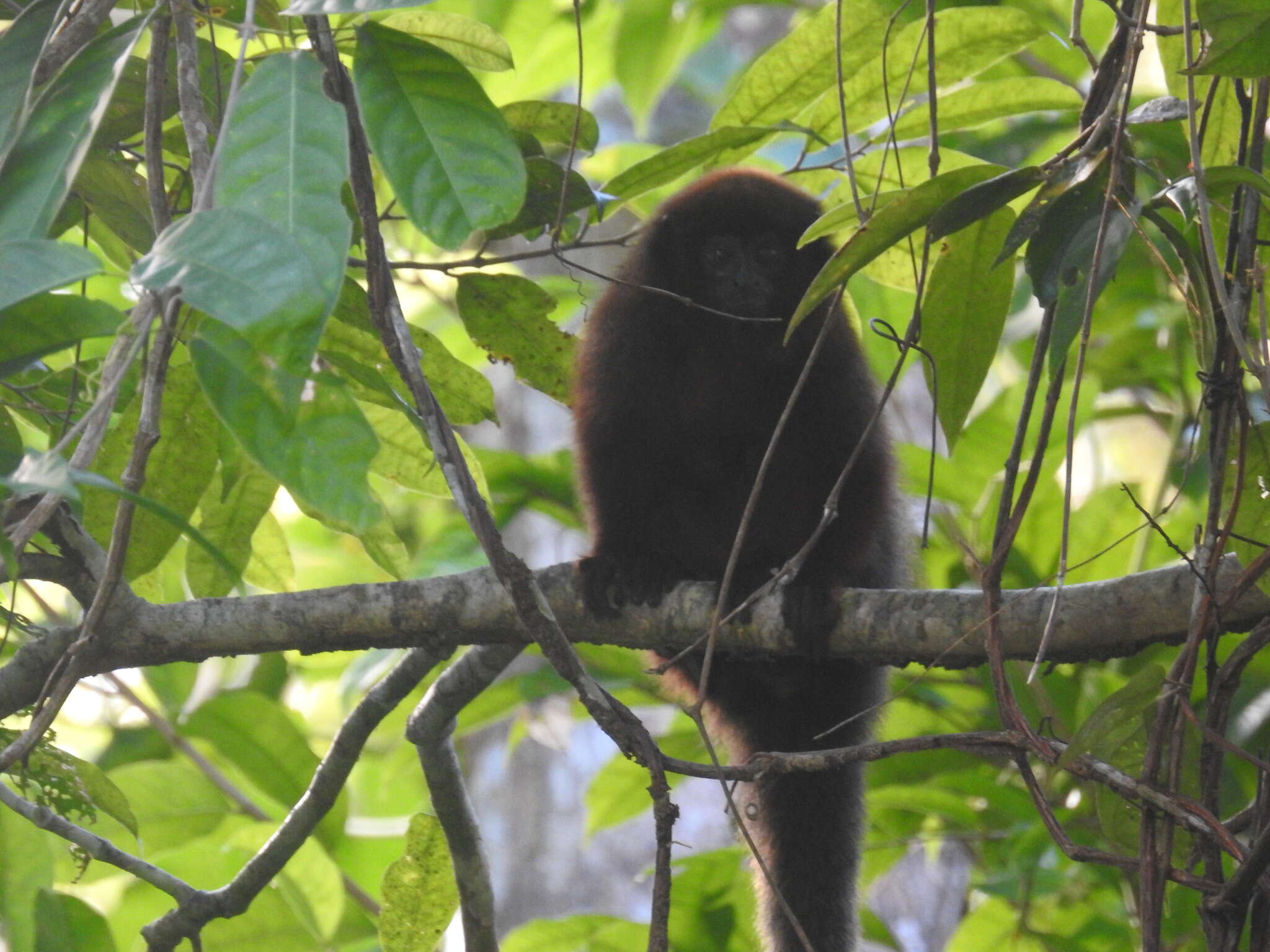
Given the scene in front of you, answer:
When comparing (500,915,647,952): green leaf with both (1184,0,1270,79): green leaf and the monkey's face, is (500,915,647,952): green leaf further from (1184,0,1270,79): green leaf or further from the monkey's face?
(1184,0,1270,79): green leaf

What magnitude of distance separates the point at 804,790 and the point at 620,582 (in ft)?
1.85

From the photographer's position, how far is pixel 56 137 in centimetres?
94

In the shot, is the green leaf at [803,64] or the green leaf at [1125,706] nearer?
the green leaf at [1125,706]

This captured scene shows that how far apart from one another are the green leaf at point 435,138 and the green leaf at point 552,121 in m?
0.61

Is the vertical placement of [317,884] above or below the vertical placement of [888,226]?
below

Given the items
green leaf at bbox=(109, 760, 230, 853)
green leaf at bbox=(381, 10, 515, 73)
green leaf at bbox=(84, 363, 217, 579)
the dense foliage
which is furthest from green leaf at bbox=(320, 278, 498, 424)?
green leaf at bbox=(109, 760, 230, 853)

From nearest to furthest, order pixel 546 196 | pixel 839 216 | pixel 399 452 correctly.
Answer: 1. pixel 839 216
2. pixel 546 196
3. pixel 399 452

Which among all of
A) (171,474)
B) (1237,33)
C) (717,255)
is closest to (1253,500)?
(1237,33)

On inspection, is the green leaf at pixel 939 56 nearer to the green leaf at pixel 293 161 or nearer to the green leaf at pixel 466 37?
the green leaf at pixel 466 37

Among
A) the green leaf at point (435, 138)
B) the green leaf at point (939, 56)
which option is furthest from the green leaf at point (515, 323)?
the green leaf at point (435, 138)

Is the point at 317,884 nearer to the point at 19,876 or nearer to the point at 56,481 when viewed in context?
the point at 19,876

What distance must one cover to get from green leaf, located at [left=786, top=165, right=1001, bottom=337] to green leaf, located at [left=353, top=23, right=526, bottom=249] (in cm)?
30

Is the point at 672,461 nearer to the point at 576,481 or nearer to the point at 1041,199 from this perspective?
the point at 576,481

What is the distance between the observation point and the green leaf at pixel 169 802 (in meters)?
2.26
